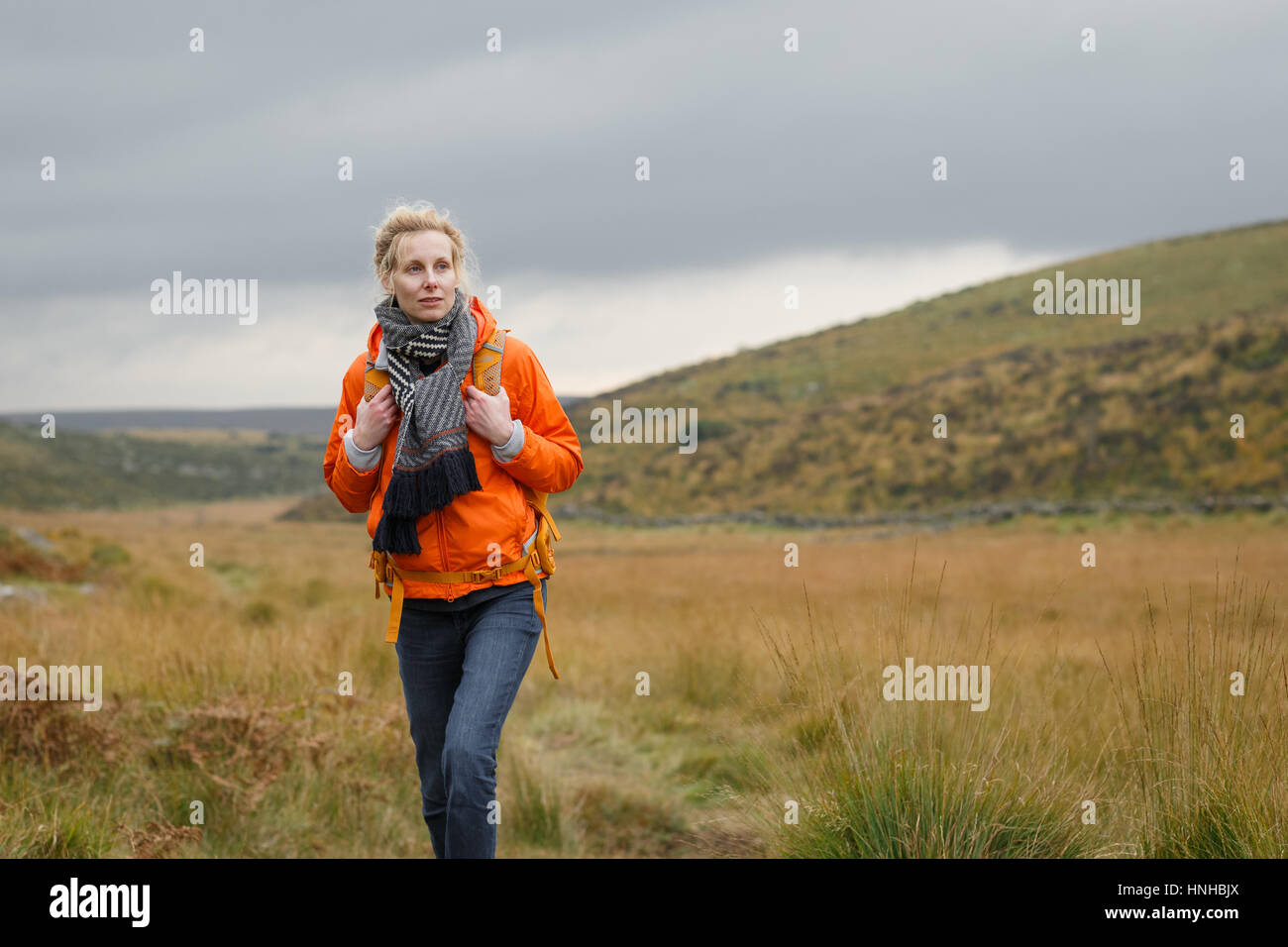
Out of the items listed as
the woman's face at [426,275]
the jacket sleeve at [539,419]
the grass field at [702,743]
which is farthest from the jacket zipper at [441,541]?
the grass field at [702,743]

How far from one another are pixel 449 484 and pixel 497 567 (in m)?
0.30

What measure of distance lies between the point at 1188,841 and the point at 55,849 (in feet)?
13.2

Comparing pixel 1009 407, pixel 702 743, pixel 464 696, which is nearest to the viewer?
pixel 464 696

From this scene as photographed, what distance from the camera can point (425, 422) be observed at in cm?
333

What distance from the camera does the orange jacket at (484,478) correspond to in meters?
3.32

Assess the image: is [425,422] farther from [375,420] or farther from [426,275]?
[426,275]

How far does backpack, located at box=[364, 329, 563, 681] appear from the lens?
3.33m

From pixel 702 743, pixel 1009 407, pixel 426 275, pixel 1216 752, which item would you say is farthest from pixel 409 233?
pixel 1009 407

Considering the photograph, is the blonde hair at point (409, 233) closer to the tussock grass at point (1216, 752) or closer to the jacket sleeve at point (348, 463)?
the jacket sleeve at point (348, 463)

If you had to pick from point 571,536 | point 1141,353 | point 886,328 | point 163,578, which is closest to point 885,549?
point 163,578

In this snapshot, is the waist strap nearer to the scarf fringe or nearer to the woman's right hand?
the scarf fringe

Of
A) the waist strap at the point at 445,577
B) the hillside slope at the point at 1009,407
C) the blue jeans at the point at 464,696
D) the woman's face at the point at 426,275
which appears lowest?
the blue jeans at the point at 464,696

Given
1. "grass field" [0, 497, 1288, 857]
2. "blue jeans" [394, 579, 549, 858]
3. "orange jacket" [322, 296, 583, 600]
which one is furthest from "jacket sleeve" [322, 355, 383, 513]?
"grass field" [0, 497, 1288, 857]

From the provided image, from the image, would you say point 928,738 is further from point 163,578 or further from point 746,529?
point 746,529
